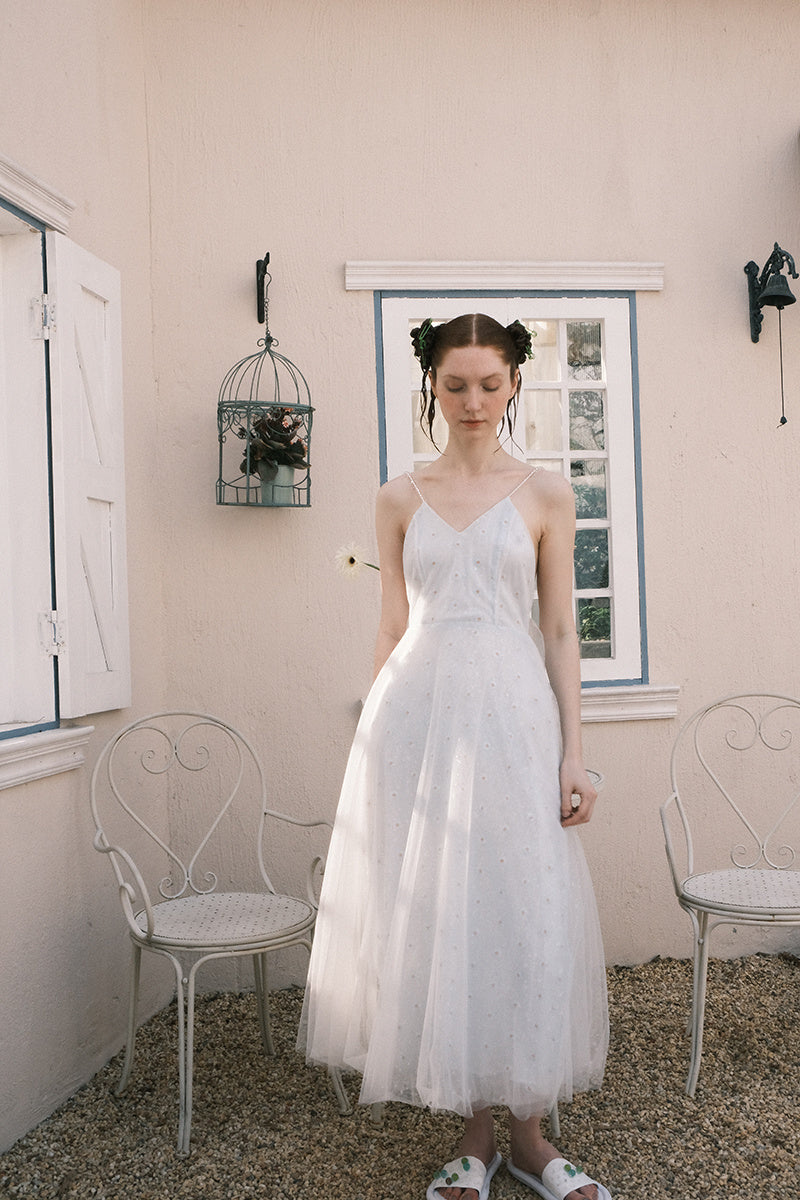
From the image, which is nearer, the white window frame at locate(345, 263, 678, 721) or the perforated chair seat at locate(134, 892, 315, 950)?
the perforated chair seat at locate(134, 892, 315, 950)

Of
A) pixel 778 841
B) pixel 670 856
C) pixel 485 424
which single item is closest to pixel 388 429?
pixel 485 424

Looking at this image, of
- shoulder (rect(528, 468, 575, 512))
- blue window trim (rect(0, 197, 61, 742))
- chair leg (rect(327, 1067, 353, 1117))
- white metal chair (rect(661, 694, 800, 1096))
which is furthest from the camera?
white metal chair (rect(661, 694, 800, 1096))

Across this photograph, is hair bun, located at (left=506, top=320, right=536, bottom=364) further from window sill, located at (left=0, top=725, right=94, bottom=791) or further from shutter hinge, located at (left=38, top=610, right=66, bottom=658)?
window sill, located at (left=0, top=725, right=94, bottom=791)

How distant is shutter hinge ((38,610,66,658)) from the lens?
283cm

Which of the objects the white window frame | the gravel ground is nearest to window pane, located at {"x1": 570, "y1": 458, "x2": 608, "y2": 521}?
the white window frame

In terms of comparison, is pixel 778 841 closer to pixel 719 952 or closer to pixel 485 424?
pixel 719 952

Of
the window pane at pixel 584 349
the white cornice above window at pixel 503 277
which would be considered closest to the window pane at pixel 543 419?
the window pane at pixel 584 349

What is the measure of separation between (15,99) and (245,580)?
158cm

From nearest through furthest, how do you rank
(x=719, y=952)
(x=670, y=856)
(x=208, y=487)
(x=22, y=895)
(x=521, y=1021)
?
(x=521, y=1021) < (x=22, y=895) < (x=670, y=856) < (x=208, y=487) < (x=719, y=952)

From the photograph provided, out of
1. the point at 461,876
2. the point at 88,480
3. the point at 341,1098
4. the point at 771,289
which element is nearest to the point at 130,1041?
the point at 341,1098

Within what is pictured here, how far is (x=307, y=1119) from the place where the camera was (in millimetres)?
2693

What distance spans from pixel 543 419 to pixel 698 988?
197 centimetres

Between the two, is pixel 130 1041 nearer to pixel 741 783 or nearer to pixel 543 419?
pixel 741 783

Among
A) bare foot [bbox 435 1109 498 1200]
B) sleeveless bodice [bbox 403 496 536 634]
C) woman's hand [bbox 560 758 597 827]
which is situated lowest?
bare foot [bbox 435 1109 498 1200]
